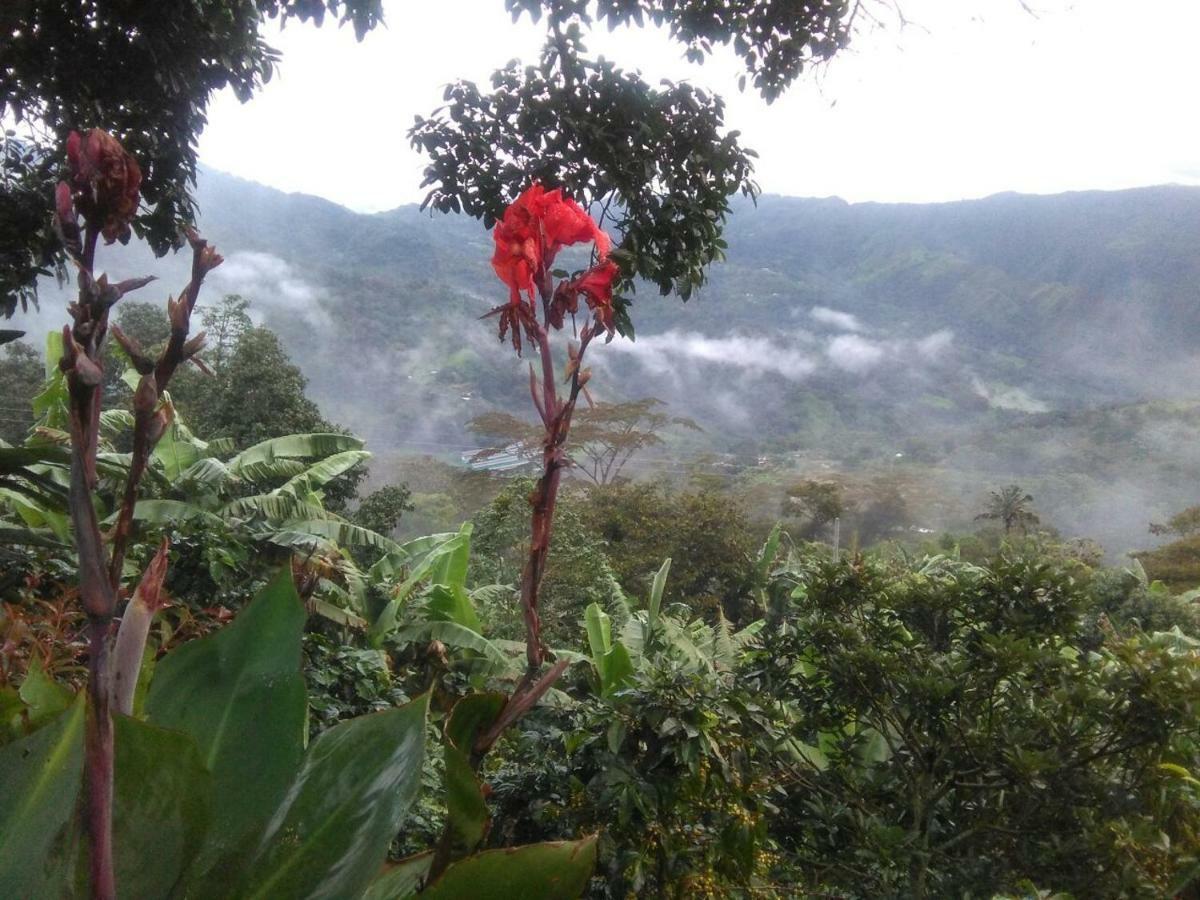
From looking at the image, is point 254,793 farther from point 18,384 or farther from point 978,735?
point 18,384

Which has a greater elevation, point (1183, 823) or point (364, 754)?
point (364, 754)

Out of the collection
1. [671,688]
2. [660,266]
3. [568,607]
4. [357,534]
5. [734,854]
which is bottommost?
[568,607]

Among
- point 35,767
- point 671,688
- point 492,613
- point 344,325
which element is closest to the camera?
point 35,767

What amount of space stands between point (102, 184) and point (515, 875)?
1.67 feet

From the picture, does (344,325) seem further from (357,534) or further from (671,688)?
(671,688)

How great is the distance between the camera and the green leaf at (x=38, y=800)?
49 cm

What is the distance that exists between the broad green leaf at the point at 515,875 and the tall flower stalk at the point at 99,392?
0.23m

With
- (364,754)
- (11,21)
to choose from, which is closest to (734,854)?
(364,754)

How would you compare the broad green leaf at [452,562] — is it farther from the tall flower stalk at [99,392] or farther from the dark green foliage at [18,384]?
the dark green foliage at [18,384]

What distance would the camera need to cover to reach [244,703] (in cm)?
64

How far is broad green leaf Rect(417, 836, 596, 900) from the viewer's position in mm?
579

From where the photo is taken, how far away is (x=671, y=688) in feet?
Result: 5.64

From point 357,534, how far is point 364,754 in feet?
17.0

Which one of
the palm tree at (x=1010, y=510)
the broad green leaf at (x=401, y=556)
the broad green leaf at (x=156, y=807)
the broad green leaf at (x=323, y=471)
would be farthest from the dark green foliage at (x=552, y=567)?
the palm tree at (x=1010, y=510)
